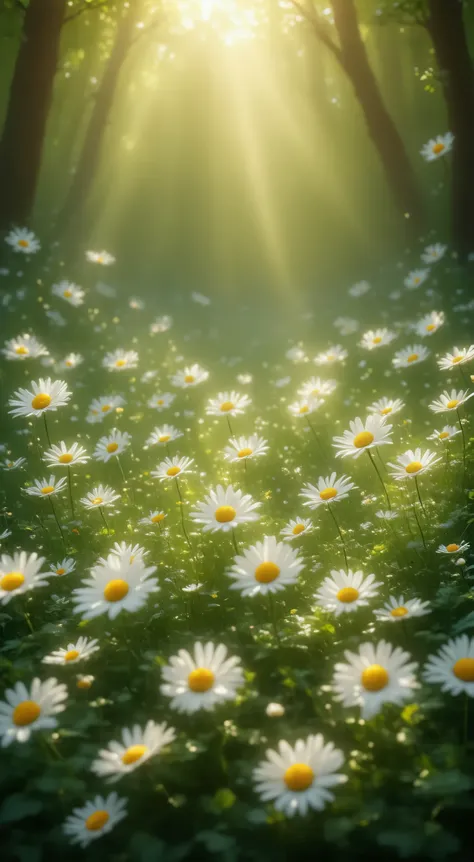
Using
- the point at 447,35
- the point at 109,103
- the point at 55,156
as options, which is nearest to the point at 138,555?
the point at 447,35

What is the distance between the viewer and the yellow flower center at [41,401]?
4086 millimetres

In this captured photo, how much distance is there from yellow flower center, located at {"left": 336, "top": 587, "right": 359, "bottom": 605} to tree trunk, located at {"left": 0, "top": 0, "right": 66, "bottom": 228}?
788 cm

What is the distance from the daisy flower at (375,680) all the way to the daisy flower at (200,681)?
1.23 feet

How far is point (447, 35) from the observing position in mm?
7793

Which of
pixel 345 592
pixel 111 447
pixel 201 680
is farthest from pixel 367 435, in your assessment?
pixel 111 447

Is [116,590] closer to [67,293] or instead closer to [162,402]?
[162,402]

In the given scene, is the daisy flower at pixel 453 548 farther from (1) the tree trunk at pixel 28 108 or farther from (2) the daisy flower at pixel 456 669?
(1) the tree trunk at pixel 28 108

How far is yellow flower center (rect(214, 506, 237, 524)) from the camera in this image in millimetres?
3115

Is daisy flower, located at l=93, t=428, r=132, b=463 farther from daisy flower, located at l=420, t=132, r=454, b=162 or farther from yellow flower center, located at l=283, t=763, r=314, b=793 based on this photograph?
daisy flower, located at l=420, t=132, r=454, b=162

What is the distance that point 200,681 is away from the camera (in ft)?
7.11

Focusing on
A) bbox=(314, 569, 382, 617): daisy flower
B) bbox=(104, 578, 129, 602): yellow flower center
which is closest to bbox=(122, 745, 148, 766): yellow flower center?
bbox=(104, 578, 129, 602): yellow flower center

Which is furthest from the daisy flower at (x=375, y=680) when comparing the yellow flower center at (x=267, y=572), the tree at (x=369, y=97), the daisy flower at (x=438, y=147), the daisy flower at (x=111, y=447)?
the tree at (x=369, y=97)

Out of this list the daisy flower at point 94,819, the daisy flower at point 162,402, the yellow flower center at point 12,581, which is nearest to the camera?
the daisy flower at point 94,819

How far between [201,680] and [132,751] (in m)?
0.32
